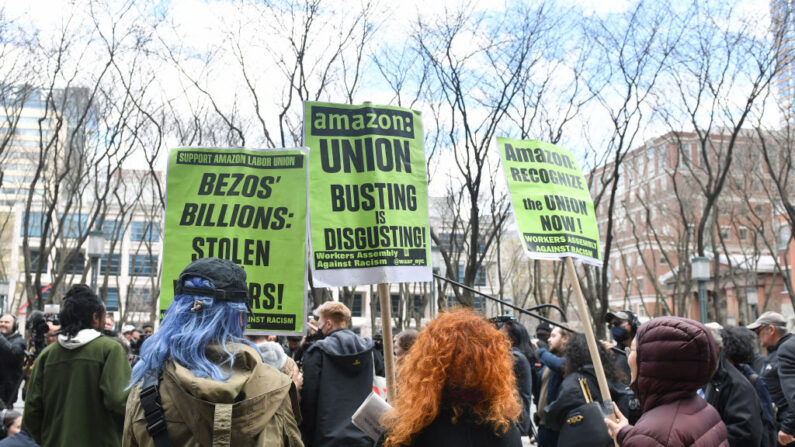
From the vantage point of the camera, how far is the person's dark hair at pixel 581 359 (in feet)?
19.2

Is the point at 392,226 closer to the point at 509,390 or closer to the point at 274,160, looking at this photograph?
the point at 274,160

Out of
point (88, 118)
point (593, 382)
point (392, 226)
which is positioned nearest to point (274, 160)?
point (392, 226)

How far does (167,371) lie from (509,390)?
1413 mm

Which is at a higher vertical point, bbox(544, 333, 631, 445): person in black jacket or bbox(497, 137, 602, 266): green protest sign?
bbox(497, 137, 602, 266): green protest sign

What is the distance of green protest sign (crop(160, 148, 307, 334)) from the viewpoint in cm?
498

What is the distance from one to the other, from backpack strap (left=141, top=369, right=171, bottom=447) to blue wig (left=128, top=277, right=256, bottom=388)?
11 centimetres

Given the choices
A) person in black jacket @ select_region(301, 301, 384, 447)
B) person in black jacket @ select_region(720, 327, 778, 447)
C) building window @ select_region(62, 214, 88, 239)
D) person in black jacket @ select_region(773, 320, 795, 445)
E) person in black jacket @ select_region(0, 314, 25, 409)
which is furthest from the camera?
building window @ select_region(62, 214, 88, 239)

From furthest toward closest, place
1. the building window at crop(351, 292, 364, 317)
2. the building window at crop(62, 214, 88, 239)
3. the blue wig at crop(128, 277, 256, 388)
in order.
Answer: the building window at crop(351, 292, 364, 317) < the building window at crop(62, 214, 88, 239) < the blue wig at crop(128, 277, 256, 388)

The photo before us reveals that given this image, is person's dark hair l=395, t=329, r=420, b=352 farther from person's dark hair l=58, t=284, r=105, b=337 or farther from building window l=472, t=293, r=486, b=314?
person's dark hair l=58, t=284, r=105, b=337

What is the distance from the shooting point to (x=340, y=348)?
547 cm

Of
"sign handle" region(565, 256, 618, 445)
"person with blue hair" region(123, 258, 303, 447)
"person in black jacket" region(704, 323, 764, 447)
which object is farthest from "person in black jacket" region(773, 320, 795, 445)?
"person with blue hair" region(123, 258, 303, 447)

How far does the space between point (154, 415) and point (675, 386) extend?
2125 mm

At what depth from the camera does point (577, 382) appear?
5.77 metres

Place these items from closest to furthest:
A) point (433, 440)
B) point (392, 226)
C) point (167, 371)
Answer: point (167, 371), point (433, 440), point (392, 226)
